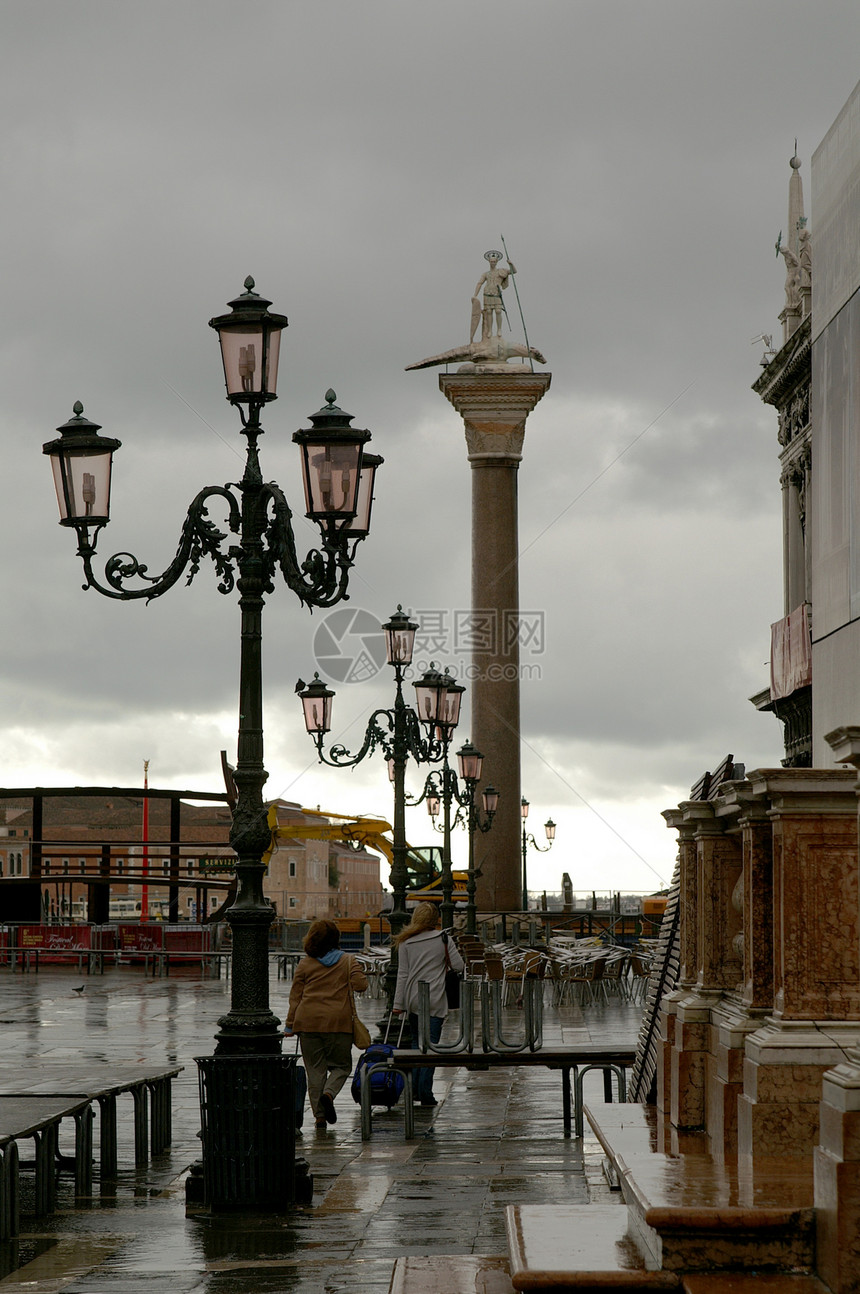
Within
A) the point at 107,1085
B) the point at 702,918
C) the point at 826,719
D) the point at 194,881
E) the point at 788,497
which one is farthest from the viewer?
the point at 788,497

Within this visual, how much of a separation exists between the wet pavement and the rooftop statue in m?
28.7

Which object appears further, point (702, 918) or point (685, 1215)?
point (702, 918)

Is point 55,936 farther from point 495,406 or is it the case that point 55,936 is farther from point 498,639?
point 495,406

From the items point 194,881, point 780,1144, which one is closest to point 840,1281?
point 780,1144

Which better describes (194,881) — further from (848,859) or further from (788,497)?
(848,859)

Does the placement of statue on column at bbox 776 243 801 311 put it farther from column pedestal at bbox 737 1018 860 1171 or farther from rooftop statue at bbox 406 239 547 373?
column pedestal at bbox 737 1018 860 1171

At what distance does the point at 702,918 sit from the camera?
317 inches

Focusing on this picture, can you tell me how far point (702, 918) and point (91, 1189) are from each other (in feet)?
12.5

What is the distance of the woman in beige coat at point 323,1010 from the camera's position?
469 inches

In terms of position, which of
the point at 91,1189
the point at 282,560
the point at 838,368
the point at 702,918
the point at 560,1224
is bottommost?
the point at 91,1189

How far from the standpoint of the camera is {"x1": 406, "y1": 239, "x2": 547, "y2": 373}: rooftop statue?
141ft

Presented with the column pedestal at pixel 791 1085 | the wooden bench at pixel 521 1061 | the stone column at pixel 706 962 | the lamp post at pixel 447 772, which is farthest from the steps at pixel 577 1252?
the lamp post at pixel 447 772

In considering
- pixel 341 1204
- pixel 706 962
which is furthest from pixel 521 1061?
pixel 706 962

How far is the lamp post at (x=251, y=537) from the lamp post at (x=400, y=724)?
7.27 metres
